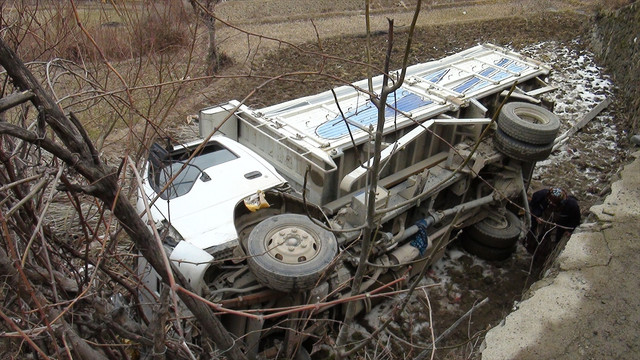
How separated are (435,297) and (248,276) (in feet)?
9.09

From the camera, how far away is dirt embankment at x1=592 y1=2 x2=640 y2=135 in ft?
33.6

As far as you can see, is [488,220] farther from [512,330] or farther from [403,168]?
[512,330]

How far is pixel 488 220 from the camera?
21.7ft

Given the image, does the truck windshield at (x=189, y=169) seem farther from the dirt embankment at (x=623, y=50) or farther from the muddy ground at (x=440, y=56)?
the dirt embankment at (x=623, y=50)

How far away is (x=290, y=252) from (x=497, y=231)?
11.4 feet

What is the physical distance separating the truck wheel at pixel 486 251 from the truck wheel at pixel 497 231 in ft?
0.20

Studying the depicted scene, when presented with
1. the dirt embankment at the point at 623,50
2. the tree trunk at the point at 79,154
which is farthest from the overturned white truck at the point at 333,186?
the dirt embankment at the point at 623,50

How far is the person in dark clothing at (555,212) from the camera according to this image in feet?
20.0

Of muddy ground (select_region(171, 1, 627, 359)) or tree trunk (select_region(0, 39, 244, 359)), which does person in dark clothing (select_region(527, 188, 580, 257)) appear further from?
tree trunk (select_region(0, 39, 244, 359))

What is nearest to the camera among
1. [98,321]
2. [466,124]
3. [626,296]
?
[98,321]

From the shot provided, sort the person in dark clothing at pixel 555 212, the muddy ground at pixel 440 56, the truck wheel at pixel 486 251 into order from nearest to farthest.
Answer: the muddy ground at pixel 440 56
the person in dark clothing at pixel 555 212
the truck wheel at pixel 486 251

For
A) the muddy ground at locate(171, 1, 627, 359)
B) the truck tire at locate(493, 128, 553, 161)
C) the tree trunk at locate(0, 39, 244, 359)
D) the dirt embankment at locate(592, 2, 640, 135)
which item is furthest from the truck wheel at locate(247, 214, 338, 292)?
the dirt embankment at locate(592, 2, 640, 135)

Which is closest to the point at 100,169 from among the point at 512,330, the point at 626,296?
the point at 512,330

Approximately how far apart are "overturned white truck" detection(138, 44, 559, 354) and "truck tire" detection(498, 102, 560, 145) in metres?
0.01
